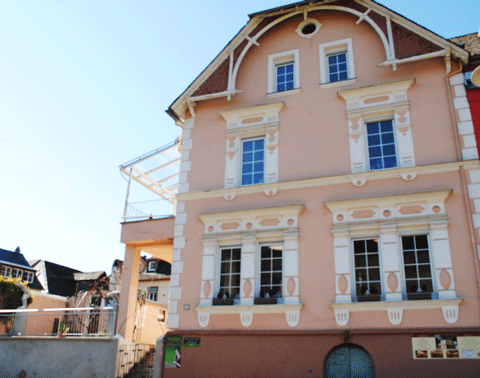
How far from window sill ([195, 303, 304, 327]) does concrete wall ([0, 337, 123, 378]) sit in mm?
2844

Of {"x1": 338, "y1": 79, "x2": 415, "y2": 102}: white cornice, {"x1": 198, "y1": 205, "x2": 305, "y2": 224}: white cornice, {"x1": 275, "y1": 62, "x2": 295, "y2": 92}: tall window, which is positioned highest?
{"x1": 275, "y1": 62, "x2": 295, "y2": 92}: tall window

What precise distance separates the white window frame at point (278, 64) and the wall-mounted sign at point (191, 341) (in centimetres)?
751

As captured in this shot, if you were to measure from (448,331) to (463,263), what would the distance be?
5.26ft

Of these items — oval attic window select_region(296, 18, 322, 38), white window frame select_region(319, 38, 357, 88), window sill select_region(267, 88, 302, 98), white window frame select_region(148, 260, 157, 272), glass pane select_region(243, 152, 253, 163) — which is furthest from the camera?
white window frame select_region(148, 260, 157, 272)

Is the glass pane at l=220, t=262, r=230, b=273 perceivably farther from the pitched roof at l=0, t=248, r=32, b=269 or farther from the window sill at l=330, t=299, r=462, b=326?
the pitched roof at l=0, t=248, r=32, b=269

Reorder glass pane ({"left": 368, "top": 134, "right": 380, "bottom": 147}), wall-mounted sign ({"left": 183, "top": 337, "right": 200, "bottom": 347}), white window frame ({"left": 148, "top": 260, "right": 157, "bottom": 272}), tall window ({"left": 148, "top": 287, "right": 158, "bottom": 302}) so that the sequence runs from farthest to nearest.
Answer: white window frame ({"left": 148, "top": 260, "right": 157, "bottom": 272}), tall window ({"left": 148, "top": 287, "right": 158, "bottom": 302}), glass pane ({"left": 368, "top": 134, "right": 380, "bottom": 147}), wall-mounted sign ({"left": 183, "top": 337, "right": 200, "bottom": 347})

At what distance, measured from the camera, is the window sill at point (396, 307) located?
35.5ft

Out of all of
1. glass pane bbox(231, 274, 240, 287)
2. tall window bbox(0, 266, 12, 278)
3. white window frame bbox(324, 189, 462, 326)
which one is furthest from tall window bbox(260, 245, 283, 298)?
tall window bbox(0, 266, 12, 278)

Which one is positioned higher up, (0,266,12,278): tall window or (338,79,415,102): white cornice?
(338,79,415,102): white cornice

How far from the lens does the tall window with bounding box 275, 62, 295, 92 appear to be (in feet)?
49.6

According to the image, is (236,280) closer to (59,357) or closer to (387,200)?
(387,200)

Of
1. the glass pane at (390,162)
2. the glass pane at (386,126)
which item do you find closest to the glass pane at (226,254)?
the glass pane at (390,162)

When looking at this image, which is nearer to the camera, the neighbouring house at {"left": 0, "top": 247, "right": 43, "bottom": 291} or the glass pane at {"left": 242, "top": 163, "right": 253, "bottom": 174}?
the glass pane at {"left": 242, "top": 163, "right": 253, "bottom": 174}

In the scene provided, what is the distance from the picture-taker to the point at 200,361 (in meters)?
12.5
